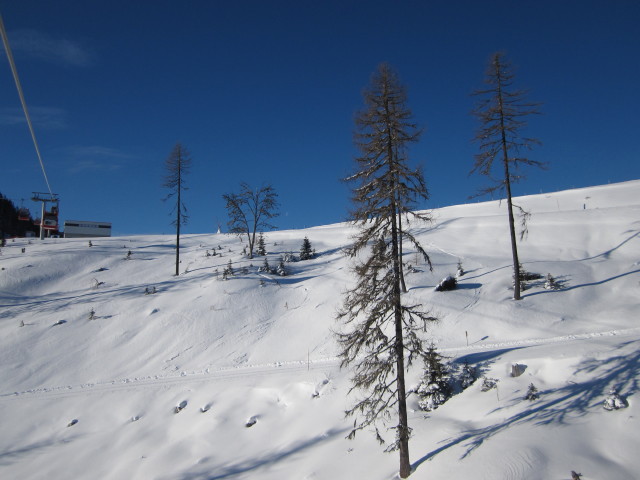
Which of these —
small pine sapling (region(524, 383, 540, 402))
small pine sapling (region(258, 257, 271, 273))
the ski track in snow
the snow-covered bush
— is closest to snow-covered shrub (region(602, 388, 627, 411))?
small pine sapling (region(524, 383, 540, 402))

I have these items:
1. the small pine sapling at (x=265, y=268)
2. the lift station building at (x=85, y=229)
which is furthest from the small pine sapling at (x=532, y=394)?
the lift station building at (x=85, y=229)

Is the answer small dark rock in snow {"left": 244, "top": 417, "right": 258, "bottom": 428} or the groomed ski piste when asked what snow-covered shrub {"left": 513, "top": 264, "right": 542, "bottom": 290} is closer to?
the groomed ski piste

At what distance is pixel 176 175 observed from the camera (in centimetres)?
3362

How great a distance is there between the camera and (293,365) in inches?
733

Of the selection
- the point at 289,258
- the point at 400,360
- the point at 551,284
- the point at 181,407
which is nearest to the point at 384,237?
the point at 400,360

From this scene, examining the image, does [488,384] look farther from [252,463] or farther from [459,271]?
[459,271]

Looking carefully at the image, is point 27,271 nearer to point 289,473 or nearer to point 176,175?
point 176,175

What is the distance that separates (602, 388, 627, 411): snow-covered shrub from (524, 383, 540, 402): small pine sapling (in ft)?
5.79

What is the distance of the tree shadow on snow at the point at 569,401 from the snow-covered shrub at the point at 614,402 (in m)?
0.28

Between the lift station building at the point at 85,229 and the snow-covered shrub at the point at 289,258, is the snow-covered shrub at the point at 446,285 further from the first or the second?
the lift station building at the point at 85,229

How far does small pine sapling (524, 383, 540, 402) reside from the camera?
10.9 meters

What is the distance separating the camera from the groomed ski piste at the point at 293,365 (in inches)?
392

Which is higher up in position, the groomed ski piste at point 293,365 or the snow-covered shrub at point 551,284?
the snow-covered shrub at point 551,284

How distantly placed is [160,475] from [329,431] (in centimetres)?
574
